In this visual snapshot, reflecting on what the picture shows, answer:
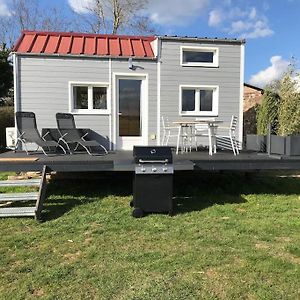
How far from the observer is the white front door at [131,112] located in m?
8.94

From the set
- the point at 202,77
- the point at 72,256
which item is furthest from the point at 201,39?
the point at 72,256

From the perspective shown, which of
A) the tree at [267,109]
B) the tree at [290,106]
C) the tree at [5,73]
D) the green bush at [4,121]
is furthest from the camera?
the tree at [5,73]

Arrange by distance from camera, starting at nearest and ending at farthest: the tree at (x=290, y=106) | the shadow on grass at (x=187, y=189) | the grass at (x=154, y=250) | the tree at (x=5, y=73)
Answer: the grass at (x=154, y=250), the shadow on grass at (x=187, y=189), the tree at (x=290, y=106), the tree at (x=5, y=73)

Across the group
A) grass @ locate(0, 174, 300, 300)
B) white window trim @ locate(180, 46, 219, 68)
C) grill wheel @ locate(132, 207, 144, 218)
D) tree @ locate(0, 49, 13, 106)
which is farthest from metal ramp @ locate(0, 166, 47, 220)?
tree @ locate(0, 49, 13, 106)

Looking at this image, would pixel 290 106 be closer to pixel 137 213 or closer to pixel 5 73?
pixel 137 213

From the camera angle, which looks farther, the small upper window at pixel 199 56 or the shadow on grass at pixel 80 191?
the small upper window at pixel 199 56

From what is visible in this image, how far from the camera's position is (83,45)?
8891 millimetres

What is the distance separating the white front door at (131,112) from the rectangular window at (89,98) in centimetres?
37

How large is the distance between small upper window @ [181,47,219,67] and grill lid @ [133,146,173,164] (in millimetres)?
4148

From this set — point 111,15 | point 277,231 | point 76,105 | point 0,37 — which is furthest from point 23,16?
point 277,231

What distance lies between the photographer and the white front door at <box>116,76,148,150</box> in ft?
29.3

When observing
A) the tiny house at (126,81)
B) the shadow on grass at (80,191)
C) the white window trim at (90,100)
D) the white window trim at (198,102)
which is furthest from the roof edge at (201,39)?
the shadow on grass at (80,191)

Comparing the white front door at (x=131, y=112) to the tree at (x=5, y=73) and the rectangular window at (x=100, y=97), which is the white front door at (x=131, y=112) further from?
the tree at (x=5, y=73)

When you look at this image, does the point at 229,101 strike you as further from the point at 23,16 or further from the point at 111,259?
the point at 23,16
